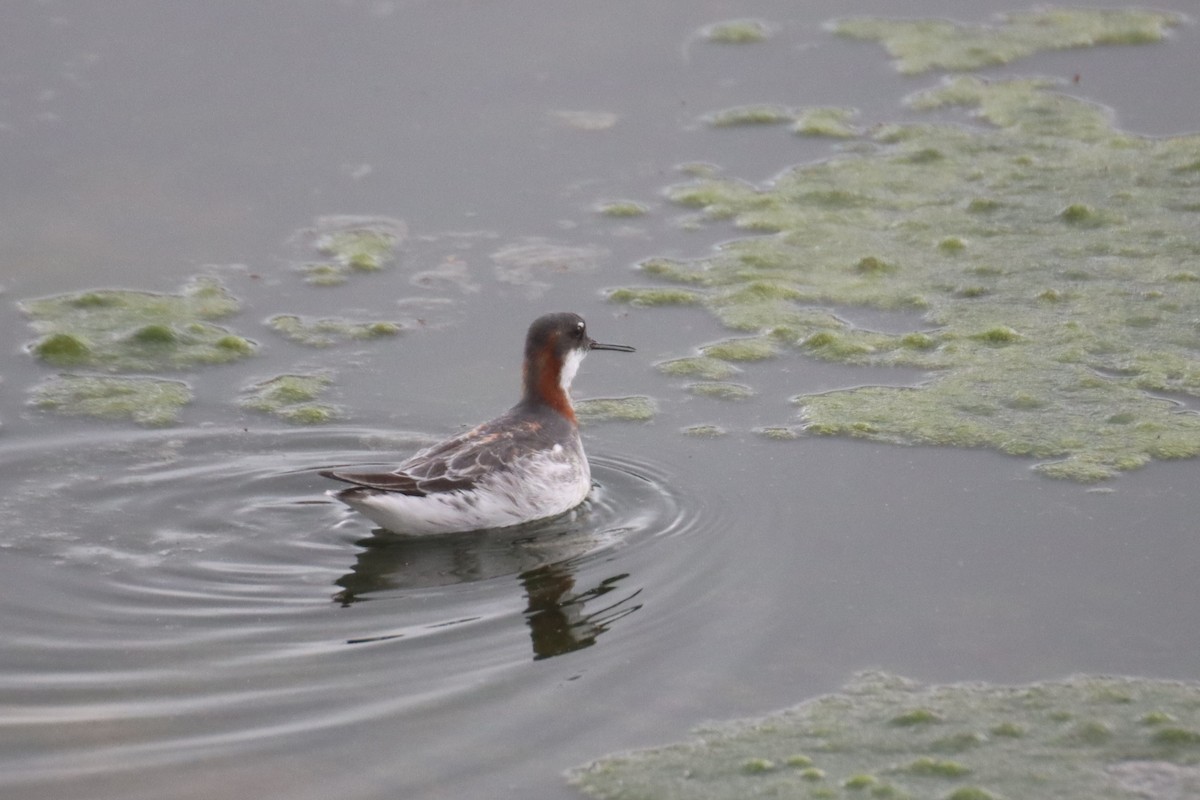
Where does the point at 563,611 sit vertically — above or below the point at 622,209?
below

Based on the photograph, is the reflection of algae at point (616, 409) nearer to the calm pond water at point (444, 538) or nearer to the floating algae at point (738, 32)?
the calm pond water at point (444, 538)

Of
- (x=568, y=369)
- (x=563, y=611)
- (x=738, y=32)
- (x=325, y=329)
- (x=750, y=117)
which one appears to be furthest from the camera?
(x=738, y=32)

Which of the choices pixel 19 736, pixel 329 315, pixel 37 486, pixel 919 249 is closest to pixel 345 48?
pixel 329 315

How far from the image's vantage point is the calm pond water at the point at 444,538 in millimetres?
5418

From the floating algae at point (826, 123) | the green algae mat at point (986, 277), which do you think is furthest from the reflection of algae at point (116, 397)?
the floating algae at point (826, 123)

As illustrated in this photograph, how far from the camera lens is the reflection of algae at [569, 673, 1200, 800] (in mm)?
4961

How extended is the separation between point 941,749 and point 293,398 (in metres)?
3.97

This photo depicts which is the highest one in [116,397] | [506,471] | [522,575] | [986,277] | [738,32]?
[738,32]

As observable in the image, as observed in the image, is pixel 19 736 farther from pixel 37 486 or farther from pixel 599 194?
pixel 599 194

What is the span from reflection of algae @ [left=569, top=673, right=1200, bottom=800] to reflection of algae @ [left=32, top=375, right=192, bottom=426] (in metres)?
3.62

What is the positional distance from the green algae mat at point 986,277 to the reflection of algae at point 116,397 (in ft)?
8.05

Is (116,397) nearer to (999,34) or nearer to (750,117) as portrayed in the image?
(750,117)

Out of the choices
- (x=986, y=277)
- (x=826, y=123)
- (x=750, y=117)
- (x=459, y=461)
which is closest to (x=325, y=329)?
(x=459, y=461)

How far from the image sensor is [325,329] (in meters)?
8.81
